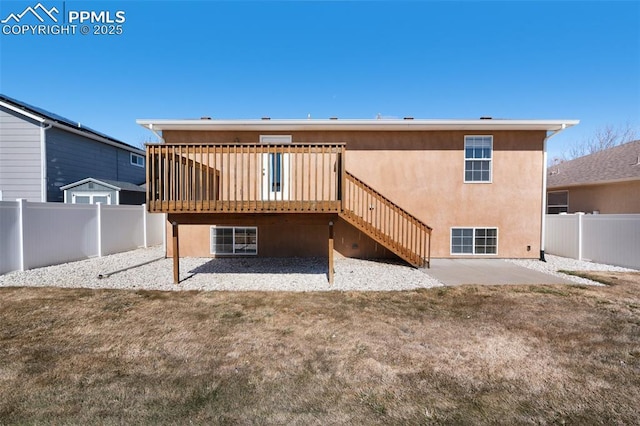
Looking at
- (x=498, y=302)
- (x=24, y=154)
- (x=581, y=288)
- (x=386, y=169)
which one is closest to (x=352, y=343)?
(x=498, y=302)

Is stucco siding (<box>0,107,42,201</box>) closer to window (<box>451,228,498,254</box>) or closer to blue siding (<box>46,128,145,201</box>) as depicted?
blue siding (<box>46,128,145,201</box>)

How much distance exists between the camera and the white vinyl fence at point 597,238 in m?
7.29

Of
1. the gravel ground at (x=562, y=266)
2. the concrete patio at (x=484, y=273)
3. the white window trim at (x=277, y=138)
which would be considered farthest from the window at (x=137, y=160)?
the gravel ground at (x=562, y=266)

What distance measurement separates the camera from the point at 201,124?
8.08 metres

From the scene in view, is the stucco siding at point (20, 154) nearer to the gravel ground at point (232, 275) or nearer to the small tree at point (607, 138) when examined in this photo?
the gravel ground at point (232, 275)

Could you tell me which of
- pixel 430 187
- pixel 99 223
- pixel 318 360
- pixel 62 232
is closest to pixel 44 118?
pixel 99 223

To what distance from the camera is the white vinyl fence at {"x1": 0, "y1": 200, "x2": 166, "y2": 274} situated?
642cm

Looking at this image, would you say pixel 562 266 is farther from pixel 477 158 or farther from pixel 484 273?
pixel 477 158

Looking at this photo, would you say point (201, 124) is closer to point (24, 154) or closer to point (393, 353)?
point (393, 353)

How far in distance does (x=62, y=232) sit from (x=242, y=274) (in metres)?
5.25

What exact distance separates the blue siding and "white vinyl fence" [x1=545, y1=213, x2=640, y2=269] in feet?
61.4

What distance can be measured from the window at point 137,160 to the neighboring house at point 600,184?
893 inches

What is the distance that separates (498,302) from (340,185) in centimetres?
362

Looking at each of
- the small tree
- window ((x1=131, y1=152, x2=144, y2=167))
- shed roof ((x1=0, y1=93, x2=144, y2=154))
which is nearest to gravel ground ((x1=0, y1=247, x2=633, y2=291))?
shed roof ((x1=0, y1=93, x2=144, y2=154))
